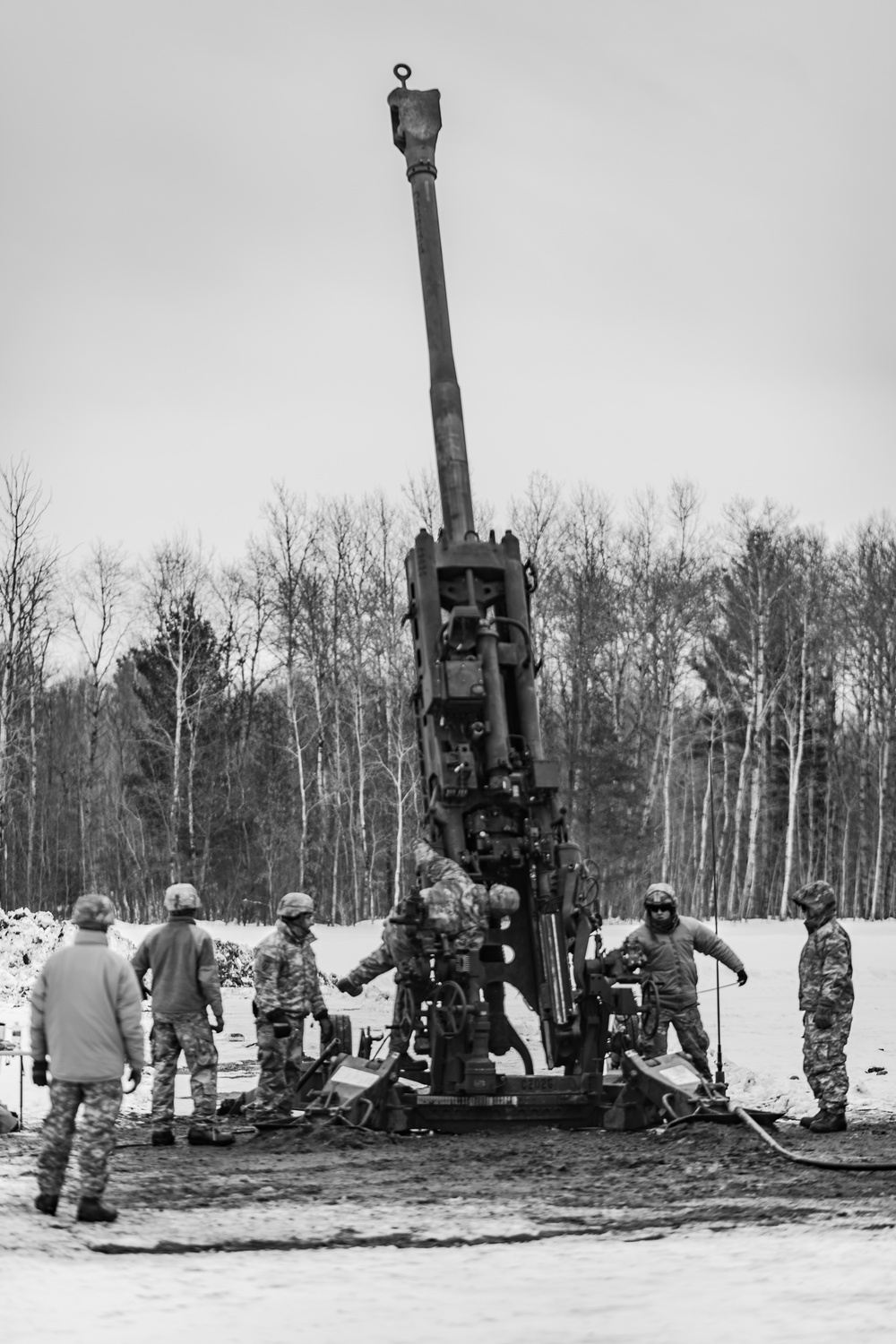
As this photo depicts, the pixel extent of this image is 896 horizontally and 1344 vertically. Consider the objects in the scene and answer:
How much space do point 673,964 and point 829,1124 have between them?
1680mm

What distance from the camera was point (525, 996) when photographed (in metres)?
12.4

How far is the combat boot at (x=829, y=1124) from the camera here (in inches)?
428

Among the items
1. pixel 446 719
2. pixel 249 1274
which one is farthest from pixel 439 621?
pixel 249 1274

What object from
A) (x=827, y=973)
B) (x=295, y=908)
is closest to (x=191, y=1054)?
(x=295, y=908)

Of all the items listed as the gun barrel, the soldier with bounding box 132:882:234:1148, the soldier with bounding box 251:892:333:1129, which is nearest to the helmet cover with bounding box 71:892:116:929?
the soldier with bounding box 132:882:234:1148

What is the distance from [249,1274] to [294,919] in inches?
220

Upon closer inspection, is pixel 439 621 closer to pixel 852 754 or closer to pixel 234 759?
pixel 234 759

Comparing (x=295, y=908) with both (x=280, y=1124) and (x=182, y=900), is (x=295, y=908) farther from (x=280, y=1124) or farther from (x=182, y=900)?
(x=280, y=1124)

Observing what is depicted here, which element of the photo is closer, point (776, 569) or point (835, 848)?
point (776, 569)

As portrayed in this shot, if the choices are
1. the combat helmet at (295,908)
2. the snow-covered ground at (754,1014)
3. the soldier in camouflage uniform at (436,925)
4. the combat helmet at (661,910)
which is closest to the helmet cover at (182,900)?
the combat helmet at (295,908)

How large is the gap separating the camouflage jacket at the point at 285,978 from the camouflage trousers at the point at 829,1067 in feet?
10.9

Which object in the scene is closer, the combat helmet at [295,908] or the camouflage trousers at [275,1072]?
the camouflage trousers at [275,1072]

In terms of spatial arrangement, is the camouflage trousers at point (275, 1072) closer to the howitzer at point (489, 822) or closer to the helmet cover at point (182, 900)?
the howitzer at point (489, 822)

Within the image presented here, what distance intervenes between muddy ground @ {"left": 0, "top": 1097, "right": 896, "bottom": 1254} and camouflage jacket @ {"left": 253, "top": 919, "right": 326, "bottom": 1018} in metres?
1.11
